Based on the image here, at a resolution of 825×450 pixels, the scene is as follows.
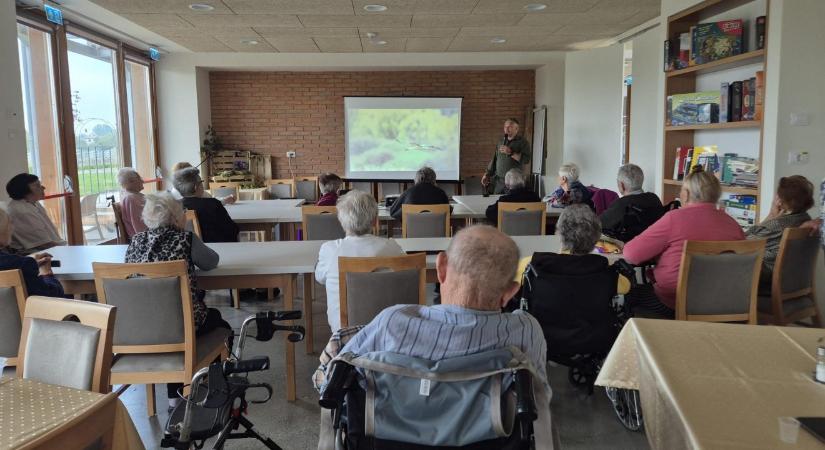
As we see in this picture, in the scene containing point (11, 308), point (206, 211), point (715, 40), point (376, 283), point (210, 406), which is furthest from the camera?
point (715, 40)

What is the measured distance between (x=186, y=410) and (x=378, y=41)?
711 centimetres

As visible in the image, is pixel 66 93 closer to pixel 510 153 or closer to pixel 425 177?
pixel 425 177

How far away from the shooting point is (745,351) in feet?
6.00

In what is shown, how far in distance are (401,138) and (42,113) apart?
17.8 ft

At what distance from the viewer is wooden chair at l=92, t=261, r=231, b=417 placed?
2.43m

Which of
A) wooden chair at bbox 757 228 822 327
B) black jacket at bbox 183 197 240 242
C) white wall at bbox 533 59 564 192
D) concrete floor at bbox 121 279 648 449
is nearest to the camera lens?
concrete floor at bbox 121 279 648 449

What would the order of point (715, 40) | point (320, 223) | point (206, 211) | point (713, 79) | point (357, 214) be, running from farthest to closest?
point (713, 79), point (715, 40), point (320, 223), point (206, 211), point (357, 214)

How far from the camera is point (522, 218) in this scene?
474cm

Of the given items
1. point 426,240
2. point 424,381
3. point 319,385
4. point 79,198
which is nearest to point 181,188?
point 426,240

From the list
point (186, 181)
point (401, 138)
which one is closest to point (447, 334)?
point (186, 181)

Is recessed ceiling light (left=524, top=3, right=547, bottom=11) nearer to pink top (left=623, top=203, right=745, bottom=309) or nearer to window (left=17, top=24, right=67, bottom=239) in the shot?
pink top (left=623, top=203, right=745, bottom=309)

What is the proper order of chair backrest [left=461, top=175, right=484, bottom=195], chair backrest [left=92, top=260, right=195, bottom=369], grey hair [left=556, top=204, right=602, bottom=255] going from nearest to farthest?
chair backrest [left=92, top=260, right=195, bottom=369]
grey hair [left=556, top=204, right=602, bottom=255]
chair backrest [left=461, top=175, right=484, bottom=195]

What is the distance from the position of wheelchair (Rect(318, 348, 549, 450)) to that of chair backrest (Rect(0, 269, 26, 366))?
155cm

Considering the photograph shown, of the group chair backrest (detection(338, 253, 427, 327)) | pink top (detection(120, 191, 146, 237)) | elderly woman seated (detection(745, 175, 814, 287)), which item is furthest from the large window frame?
elderly woman seated (detection(745, 175, 814, 287))
